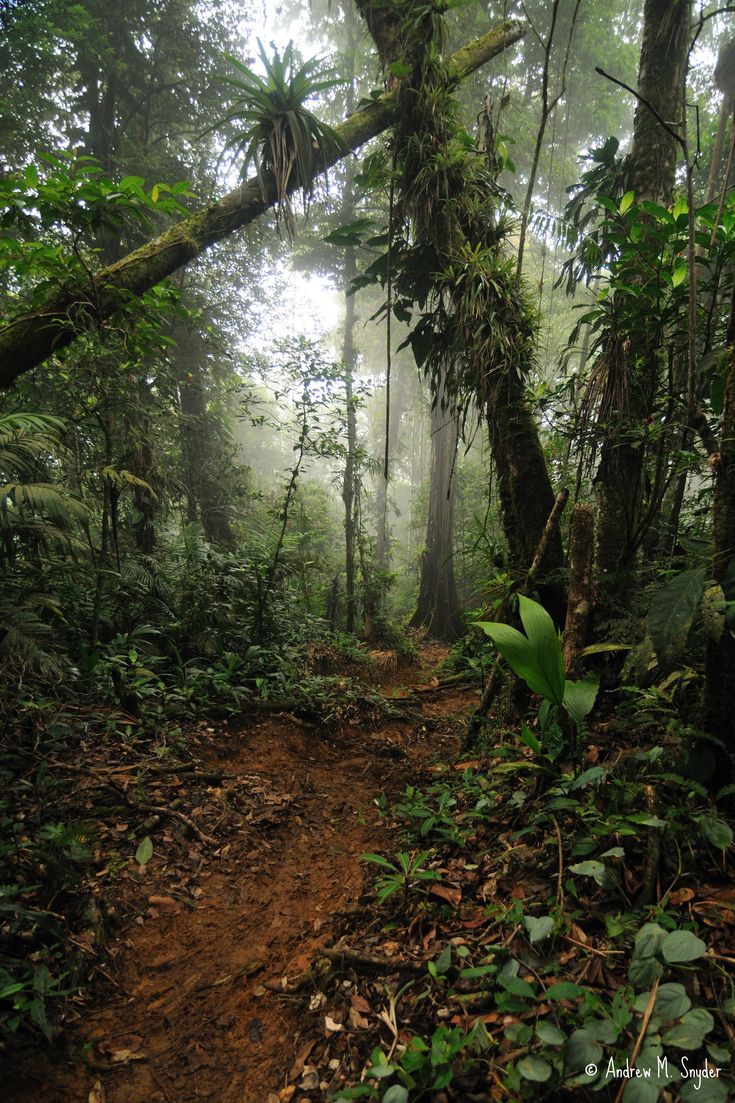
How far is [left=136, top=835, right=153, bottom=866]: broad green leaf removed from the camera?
2.49 metres

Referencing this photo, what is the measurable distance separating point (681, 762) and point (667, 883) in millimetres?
415

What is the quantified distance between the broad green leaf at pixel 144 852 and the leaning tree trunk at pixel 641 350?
296 cm

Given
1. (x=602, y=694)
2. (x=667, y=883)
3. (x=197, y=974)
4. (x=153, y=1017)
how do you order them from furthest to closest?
(x=602, y=694), (x=197, y=974), (x=153, y=1017), (x=667, y=883)

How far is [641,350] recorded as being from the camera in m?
3.01

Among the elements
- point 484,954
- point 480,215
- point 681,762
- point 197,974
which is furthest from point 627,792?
point 480,215

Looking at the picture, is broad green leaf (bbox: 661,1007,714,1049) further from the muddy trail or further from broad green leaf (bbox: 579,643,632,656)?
broad green leaf (bbox: 579,643,632,656)

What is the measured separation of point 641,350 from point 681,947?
2.98 metres

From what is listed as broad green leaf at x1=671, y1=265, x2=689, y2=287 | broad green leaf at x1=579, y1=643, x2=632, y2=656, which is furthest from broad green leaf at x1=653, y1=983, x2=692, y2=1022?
broad green leaf at x1=671, y1=265, x2=689, y2=287

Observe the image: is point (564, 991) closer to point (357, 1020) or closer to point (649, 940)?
point (649, 940)

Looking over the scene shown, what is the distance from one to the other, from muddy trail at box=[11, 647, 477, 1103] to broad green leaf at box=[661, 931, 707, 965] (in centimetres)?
109

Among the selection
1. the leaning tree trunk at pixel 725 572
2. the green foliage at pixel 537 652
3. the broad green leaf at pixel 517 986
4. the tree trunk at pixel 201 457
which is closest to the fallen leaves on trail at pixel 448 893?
the broad green leaf at pixel 517 986

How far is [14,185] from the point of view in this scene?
127 inches

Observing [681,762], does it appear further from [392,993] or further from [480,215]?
[480,215]

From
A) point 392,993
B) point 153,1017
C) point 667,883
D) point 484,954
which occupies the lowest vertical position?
point 153,1017
